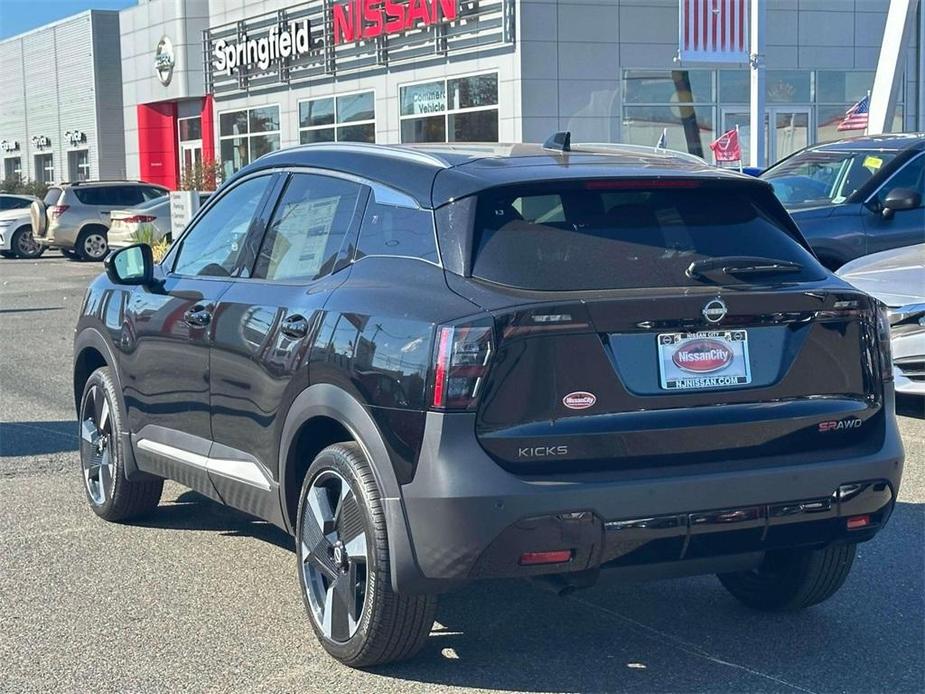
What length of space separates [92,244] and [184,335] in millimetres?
26338

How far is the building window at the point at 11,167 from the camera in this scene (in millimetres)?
59622

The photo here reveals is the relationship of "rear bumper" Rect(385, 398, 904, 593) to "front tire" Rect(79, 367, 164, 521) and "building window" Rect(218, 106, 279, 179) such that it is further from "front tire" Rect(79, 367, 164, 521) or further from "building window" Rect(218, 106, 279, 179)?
"building window" Rect(218, 106, 279, 179)

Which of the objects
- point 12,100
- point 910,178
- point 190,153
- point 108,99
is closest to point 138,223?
point 190,153

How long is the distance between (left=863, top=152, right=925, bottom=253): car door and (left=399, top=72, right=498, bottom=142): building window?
17149mm

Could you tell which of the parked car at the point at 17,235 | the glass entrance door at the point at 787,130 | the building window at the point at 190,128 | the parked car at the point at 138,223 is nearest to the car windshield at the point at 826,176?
the parked car at the point at 138,223

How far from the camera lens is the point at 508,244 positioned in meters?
4.33

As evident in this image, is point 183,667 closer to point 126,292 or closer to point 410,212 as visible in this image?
point 410,212

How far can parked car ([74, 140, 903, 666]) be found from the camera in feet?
13.3

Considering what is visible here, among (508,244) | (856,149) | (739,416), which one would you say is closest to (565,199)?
(508,244)

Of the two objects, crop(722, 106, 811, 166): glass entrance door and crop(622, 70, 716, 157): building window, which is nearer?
crop(622, 70, 716, 157): building window

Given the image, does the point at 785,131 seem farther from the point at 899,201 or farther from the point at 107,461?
the point at 107,461

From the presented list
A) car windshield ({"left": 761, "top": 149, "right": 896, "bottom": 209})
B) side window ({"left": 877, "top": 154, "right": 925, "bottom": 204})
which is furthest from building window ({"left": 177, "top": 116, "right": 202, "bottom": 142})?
side window ({"left": 877, "top": 154, "right": 925, "bottom": 204})

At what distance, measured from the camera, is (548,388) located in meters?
4.07

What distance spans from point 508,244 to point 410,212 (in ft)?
1.50
